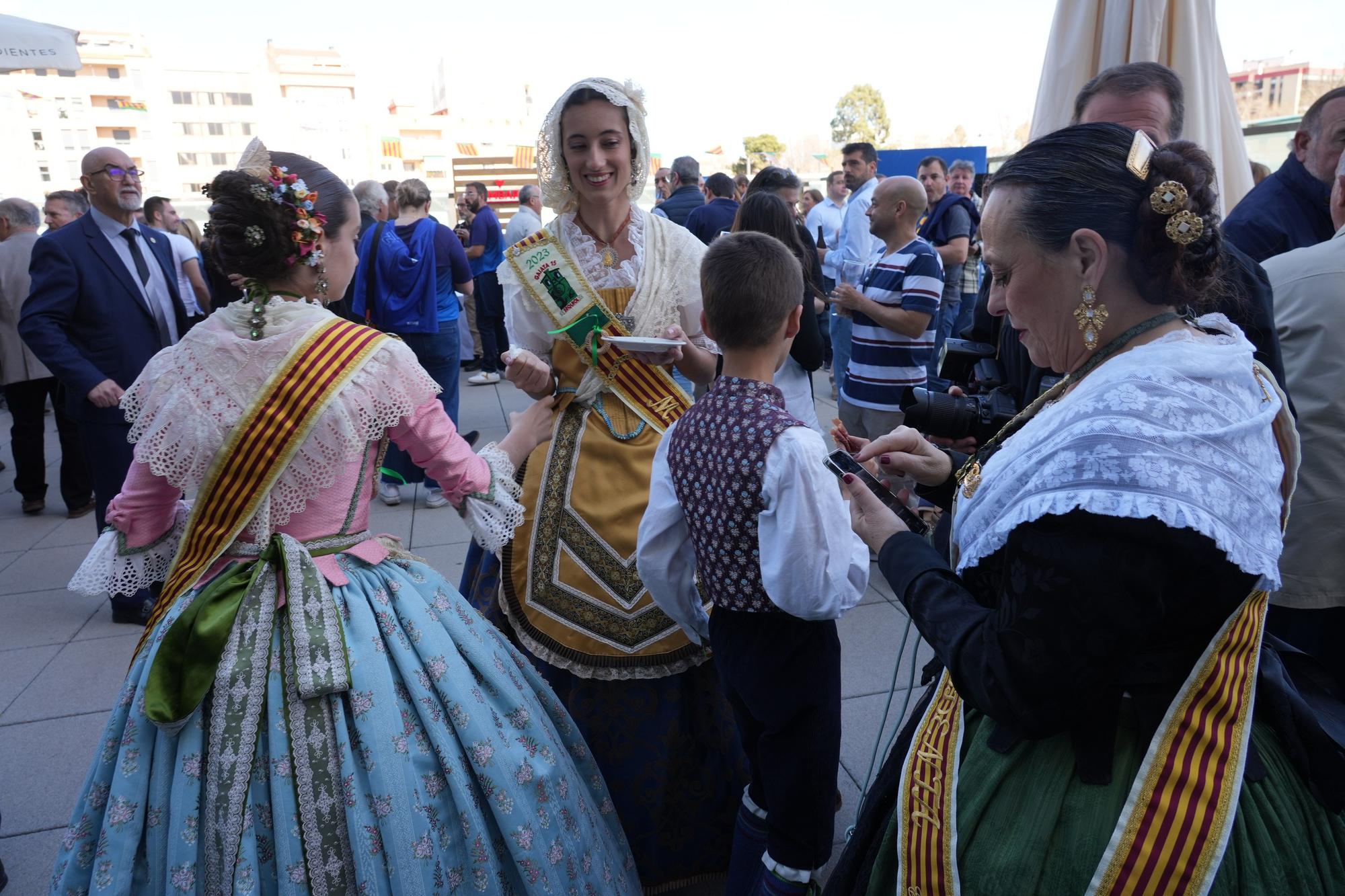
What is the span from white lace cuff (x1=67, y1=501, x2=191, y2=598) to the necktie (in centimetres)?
271

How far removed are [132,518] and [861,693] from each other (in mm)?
2492

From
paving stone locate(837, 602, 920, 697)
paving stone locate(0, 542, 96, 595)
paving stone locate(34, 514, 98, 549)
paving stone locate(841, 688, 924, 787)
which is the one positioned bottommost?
paving stone locate(837, 602, 920, 697)

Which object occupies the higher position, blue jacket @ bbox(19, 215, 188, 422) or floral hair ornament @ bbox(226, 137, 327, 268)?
floral hair ornament @ bbox(226, 137, 327, 268)

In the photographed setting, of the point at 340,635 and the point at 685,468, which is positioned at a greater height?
the point at 685,468

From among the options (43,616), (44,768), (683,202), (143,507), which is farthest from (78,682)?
(683,202)

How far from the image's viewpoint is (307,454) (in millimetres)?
1711

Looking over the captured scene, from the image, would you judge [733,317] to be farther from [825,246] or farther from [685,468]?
[825,246]

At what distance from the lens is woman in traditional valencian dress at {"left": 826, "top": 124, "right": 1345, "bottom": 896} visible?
3.25 feet

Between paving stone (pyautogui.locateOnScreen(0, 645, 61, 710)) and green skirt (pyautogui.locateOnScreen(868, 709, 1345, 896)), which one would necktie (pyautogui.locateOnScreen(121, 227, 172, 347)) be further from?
green skirt (pyautogui.locateOnScreen(868, 709, 1345, 896))

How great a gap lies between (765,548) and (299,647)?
93cm

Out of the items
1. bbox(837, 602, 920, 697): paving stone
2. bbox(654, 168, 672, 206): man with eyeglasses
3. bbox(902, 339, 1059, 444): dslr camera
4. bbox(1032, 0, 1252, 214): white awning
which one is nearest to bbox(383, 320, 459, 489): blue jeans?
bbox(837, 602, 920, 697): paving stone

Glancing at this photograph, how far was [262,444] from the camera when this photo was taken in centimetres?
168

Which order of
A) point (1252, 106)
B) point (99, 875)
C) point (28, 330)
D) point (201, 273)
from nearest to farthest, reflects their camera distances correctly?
1. point (99, 875)
2. point (28, 330)
3. point (201, 273)
4. point (1252, 106)

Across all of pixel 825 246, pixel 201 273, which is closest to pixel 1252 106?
pixel 825 246
